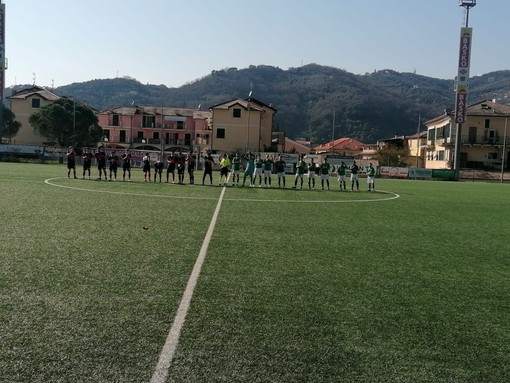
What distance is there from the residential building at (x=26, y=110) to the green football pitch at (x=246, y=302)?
73.2m

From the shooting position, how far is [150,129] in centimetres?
9312

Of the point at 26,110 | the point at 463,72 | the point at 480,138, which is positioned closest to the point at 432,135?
the point at 480,138

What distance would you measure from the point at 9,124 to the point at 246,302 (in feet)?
250

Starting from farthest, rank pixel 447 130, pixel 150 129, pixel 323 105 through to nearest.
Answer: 1. pixel 323 105
2. pixel 150 129
3. pixel 447 130

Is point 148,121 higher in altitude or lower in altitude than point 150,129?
higher

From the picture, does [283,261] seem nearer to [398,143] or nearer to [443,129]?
[443,129]

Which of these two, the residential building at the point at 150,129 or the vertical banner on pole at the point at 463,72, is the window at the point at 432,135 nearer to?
the vertical banner on pole at the point at 463,72

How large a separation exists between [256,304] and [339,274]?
219cm

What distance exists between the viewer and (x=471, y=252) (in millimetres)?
10742

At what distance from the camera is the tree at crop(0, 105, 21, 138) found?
7381 cm

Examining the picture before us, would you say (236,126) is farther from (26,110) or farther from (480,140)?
(480,140)

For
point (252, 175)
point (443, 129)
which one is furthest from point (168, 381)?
point (443, 129)

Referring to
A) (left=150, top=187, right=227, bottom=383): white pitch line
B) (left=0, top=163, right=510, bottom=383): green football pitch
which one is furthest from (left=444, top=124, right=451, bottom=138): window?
(left=150, top=187, right=227, bottom=383): white pitch line

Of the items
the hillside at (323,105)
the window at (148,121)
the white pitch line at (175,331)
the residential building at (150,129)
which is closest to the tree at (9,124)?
the residential building at (150,129)
